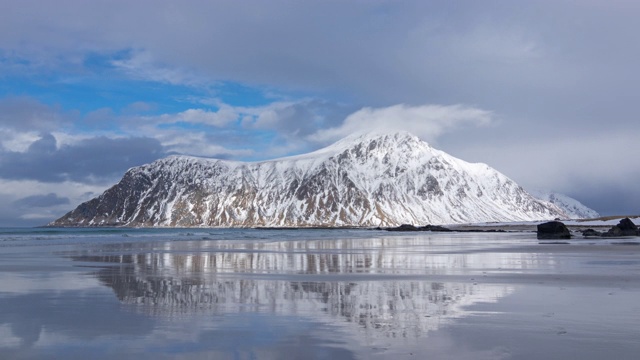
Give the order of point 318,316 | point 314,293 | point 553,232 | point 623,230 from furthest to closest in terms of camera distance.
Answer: point 623,230 → point 553,232 → point 314,293 → point 318,316

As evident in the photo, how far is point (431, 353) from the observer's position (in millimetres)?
9773

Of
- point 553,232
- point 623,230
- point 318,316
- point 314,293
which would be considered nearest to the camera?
point 318,316

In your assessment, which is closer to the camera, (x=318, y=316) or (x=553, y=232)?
(x=318, y=316)

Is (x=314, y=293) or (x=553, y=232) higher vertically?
(x=553, y=232)

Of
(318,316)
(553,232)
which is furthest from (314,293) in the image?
(553,232)

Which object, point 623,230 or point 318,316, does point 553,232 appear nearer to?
point 623,230

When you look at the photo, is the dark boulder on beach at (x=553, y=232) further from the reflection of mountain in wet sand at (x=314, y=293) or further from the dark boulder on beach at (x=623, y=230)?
the reflection of mountain in wet sand at (x=314, y=293)

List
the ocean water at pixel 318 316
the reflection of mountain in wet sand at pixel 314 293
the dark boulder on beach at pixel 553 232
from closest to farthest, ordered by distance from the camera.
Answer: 1. the ocean water at pixel 318 316
2. the reflection of mountain in wet sand at pixel 314 293
3. the dark boulder on beach at pixel 553 232

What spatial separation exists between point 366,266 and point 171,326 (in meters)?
18.8

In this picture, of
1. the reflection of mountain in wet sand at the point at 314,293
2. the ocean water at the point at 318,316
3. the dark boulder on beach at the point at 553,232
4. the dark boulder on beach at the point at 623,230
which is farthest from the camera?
the dark boulder on beach at the point at 623,230

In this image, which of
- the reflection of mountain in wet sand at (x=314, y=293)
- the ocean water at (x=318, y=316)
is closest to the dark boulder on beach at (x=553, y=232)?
the reflection of mountain in wet sand at (x=314, y=293)

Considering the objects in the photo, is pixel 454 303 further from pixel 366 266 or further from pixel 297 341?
pixel 366 266

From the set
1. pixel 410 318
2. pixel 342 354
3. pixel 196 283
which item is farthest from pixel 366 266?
pixel 342 354

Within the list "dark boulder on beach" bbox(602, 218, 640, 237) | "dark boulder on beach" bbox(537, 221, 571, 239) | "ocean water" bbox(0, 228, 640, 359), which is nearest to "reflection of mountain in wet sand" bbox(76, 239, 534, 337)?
"ocean water" bbox(0, 228, 640, 359)
